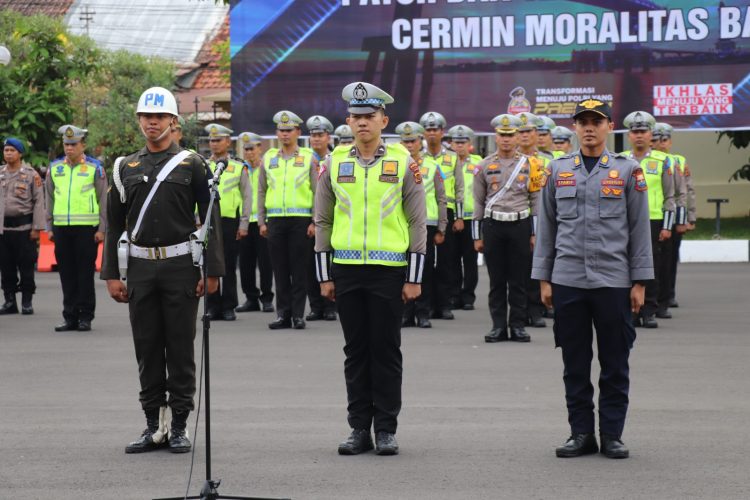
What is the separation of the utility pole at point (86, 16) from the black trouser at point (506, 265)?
141ft

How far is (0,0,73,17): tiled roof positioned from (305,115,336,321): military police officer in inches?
1746

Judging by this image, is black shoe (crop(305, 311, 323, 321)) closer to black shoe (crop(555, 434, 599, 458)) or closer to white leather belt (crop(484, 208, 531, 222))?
white leather belt (crop(484, 208, 531, 222))

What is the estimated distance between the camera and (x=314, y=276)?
1619cm

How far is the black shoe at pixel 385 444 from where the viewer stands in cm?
806

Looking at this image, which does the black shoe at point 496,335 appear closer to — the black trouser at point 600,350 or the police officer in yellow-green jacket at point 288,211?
the police officer in yellow-green jacket at point 288,211

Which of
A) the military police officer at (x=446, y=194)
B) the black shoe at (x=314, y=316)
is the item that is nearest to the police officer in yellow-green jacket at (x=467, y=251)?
the military police officer at (x=446, y=194)

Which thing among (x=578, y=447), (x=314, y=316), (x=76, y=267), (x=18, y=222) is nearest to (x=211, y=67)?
(x=18, y=222)

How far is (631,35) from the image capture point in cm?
2370

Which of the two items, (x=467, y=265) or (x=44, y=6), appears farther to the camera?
(x=44, y=6)

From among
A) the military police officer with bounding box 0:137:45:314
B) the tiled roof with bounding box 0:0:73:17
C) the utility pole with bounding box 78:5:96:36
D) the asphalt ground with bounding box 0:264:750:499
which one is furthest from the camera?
the tiled roof with bounding box 0:0:73:17

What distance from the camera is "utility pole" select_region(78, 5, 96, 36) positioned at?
55084 mm

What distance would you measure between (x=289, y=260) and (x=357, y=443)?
23.7 ft

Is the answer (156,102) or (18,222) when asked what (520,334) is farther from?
(18,222)

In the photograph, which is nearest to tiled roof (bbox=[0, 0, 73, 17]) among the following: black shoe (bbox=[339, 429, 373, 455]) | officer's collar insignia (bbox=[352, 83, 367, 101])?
officer's collar insignia (bbox=[352, 83, 367, 101])
